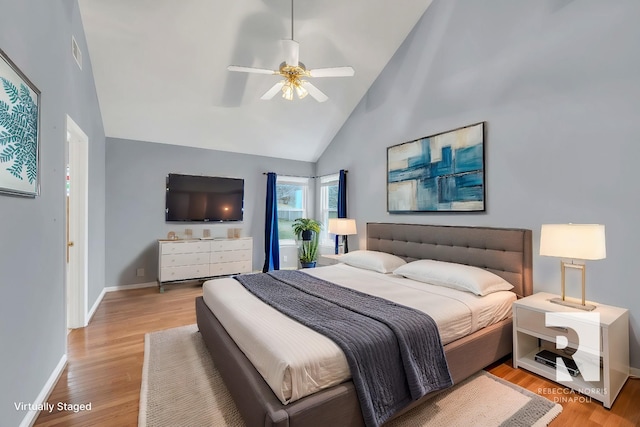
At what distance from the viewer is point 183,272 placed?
4.62 meters

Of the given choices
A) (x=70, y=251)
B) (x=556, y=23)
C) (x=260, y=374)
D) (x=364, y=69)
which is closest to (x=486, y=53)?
(x=556, y=23)

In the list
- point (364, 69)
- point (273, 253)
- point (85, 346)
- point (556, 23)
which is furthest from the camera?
point (273, 253)

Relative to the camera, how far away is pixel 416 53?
12.2 ft

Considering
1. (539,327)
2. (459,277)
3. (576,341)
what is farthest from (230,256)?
(576,341)

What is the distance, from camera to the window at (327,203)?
18.9 ft

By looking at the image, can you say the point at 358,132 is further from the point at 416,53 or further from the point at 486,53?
the point at 486,53

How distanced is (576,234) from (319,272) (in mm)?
2352

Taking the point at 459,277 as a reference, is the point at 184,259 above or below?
below

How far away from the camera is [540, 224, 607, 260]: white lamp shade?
2023 mm

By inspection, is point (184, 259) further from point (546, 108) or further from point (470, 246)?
point (546, 108)

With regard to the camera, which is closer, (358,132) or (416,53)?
(416,53)

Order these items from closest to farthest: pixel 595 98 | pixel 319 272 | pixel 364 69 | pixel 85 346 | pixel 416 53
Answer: pixel 595 98, pixel 85 346, pixel 319 272, pixel 416 53, pixel 364 69

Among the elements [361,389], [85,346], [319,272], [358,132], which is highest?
[358,132]

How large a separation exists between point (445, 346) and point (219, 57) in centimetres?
393
